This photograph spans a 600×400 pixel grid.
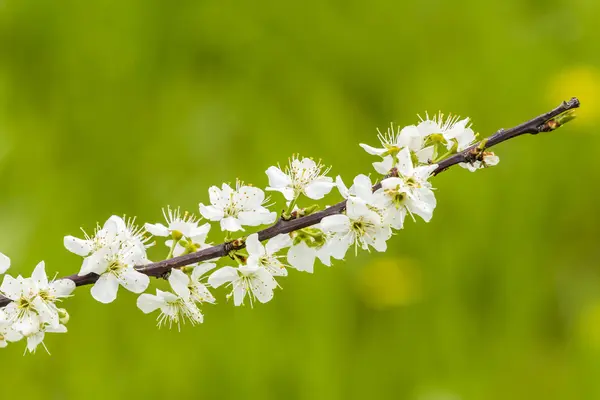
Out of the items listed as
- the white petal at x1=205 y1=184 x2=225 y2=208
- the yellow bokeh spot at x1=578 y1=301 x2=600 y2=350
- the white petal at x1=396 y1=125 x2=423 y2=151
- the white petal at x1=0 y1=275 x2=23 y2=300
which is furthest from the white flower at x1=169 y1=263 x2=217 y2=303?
the yellow bokeh spot at x1=578 y1=301 x2=600 y2=350

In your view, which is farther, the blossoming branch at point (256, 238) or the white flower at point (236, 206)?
the white flower at point (236, 206)

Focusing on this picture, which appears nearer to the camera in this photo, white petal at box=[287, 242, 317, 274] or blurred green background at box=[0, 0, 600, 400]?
white petal at box=[287, 242, 317, 274]

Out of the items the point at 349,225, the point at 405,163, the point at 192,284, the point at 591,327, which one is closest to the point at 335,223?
the point at 349,225

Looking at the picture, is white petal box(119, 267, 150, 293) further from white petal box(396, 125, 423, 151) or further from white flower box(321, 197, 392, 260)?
white petal box(396, 125, 423, 151)

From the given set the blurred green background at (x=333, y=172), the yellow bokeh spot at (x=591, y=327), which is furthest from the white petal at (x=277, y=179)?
the yellow bokeh spot at (x=591, y=327)

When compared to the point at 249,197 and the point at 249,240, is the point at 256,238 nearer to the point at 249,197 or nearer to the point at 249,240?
the point at 249,240

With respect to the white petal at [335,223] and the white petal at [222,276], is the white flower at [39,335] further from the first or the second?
the white petal at [335,223]

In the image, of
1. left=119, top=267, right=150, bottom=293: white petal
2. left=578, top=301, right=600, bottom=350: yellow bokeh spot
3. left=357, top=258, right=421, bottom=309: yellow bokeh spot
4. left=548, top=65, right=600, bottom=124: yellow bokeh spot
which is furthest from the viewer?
left=548, top=65, right=600, bottom=124: yellow bokeh spot

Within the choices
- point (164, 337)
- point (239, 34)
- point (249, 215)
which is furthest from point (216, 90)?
point (249, 215)
